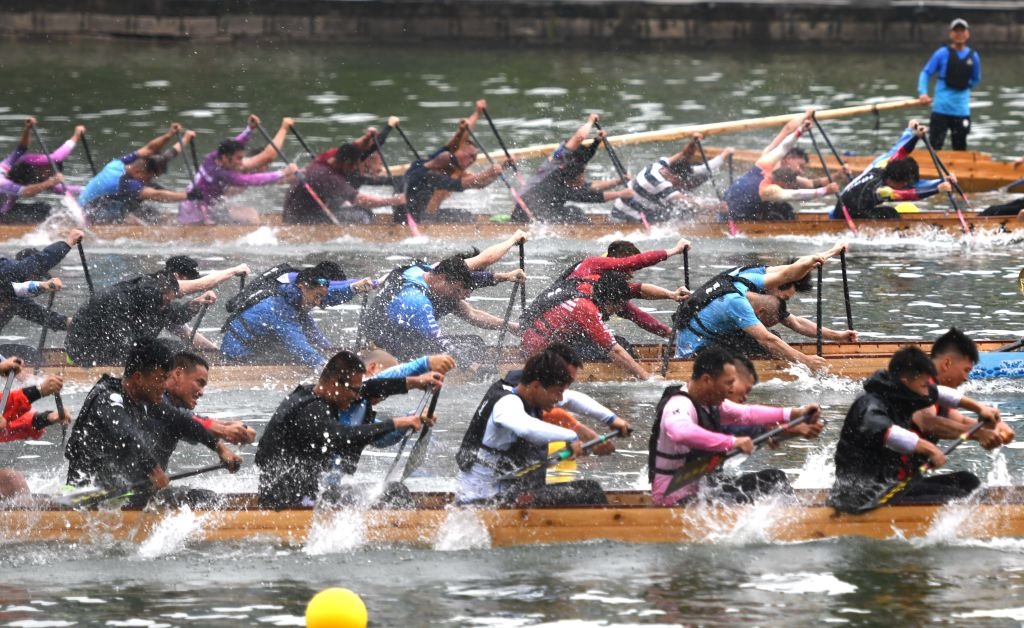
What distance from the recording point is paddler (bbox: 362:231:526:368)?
47.0 ft

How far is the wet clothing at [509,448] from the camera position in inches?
411

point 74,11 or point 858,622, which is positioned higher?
point 74,11

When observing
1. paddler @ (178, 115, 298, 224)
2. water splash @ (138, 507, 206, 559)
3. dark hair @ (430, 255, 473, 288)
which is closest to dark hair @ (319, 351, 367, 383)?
water splash @ (138, 507, 206, 559)

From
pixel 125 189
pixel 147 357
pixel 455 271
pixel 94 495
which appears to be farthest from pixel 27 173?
pixel 94 495

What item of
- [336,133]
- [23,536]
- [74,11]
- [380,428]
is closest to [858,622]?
[380,428]

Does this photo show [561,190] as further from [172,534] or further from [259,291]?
[172,534]

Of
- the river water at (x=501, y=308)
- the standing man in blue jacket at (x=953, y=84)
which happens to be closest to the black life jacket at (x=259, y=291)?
the river water at (x=501, y=308)

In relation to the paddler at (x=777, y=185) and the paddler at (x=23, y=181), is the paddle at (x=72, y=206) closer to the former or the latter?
the paddler at (x=23, y=181)

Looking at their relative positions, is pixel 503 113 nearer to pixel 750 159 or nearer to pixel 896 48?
pixel 750 159

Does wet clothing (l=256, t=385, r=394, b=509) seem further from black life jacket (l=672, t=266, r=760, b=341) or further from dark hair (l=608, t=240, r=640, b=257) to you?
dark hair (l=608, t=240, r=640, b=257)

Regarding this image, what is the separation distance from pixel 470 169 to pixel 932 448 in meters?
15.1

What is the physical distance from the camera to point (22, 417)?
438 inches

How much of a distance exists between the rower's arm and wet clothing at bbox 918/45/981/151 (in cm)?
1076

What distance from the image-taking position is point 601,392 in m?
14.3
